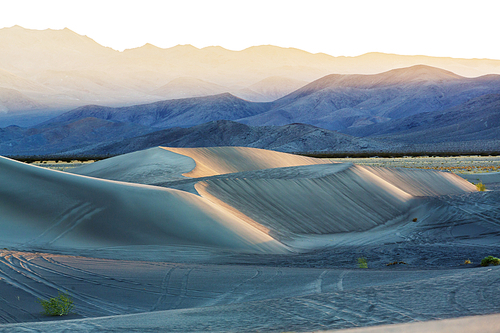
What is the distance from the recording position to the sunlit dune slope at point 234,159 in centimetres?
3244

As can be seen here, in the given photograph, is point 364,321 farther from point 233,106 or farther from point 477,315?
point 233,106

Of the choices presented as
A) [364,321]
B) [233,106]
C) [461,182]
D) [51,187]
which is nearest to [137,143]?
[233,106]

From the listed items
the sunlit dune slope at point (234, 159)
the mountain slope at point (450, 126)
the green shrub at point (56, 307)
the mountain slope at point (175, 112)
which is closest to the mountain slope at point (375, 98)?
the mountain slope at point (175, 112)

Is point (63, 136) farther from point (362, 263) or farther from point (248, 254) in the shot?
point (362, 263)

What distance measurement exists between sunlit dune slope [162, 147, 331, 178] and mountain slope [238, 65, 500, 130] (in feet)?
349

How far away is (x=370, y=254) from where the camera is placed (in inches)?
494

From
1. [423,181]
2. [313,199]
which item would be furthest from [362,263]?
[423,181]

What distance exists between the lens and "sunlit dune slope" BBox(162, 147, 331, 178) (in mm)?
32438

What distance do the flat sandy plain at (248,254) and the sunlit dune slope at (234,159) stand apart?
374 inches

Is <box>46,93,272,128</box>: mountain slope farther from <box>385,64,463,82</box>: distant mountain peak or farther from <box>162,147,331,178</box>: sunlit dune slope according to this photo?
<box>162,147,331,178</box>: sunlit dune slope

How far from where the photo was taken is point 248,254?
37.8 ft

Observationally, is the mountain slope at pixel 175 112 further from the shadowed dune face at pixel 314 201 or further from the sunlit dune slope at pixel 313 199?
the shadowed dune face at pixel 314 201

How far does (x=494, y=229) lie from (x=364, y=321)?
12828 mm

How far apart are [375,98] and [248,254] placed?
159740mm
